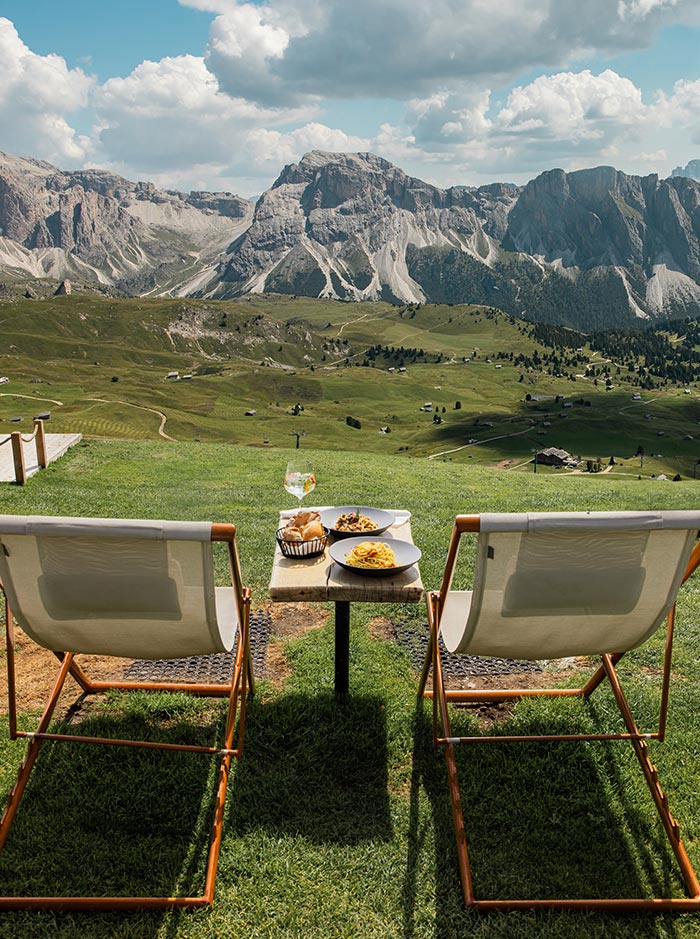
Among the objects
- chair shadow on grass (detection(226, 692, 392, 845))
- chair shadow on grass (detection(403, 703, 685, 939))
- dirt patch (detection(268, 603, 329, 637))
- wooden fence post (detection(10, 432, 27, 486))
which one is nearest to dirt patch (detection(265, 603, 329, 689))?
dirt patch (detection(268, 603, 329, 637))

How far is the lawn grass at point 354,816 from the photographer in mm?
3820

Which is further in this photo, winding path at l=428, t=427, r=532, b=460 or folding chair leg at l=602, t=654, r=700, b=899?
winding path at l=428, t=427, r=532, b=460

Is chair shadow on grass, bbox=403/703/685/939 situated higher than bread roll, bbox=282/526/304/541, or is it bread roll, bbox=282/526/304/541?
bread roll, bbox=282/526/304/541

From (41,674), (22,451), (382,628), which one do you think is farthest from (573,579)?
(22,451)

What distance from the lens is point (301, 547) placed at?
5.62 m

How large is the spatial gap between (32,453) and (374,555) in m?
16.1

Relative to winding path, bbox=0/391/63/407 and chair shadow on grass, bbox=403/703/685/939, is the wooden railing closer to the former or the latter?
chair shadow on grass, bbox=403/703/685/939

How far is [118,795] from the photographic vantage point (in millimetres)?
4742

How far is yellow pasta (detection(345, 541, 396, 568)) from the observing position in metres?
5.27

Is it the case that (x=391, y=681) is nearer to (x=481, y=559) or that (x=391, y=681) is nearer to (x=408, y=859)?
(x=408, y=859)

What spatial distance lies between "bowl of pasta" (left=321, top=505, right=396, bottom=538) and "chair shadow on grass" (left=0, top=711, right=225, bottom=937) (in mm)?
2140

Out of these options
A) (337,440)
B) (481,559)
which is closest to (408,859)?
(481,559)

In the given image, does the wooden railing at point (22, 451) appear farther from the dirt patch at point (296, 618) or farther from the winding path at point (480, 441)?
the winding path at point (480, 441)

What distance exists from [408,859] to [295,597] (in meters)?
2.05
